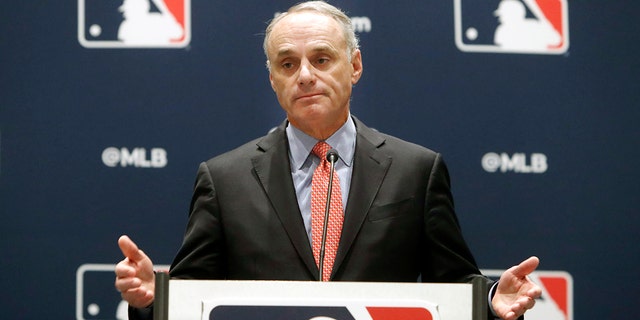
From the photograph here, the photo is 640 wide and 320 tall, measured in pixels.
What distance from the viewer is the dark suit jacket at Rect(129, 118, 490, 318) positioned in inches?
73.0

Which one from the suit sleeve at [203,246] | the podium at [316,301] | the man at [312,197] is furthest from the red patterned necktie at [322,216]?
the podium at [316,301]

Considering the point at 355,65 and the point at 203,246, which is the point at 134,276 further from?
the point at 355,65

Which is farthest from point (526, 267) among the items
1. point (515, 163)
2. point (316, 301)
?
point (515, 163)

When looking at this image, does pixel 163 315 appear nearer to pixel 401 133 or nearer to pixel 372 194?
pixel 372 194

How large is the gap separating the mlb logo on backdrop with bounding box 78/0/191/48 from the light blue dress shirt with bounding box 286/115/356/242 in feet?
2.40

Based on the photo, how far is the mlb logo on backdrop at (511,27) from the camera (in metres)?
2.57

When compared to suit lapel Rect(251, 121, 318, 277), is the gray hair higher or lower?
higher

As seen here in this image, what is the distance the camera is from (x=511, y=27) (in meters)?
2.57

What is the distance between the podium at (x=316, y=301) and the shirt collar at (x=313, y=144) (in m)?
0.75

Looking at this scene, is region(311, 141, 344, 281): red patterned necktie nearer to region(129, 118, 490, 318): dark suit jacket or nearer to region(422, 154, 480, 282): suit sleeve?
region(129, 118, 490, 318): dark suit jacket

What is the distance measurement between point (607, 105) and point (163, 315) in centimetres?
185

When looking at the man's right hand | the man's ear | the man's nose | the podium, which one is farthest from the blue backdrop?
the podium

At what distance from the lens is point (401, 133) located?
8.51ft

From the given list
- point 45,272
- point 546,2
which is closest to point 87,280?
point 45,272
